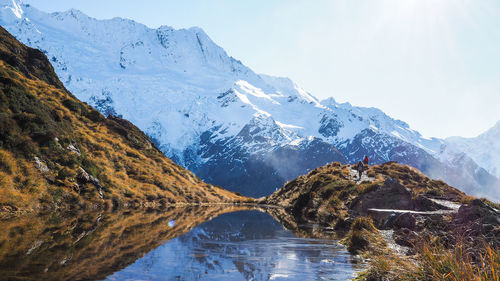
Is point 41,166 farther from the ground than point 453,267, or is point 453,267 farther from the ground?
point 41,166

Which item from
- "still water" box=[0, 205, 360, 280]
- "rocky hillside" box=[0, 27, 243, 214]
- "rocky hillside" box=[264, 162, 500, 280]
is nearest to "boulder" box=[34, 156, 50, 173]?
"rocky hillside" box=[0, 27, 243, 214]

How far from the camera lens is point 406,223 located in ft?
67.2

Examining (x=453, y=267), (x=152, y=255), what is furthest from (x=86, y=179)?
(x=453, y=267)

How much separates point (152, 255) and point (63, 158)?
28331 mm

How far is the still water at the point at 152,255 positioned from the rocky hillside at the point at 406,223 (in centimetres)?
189

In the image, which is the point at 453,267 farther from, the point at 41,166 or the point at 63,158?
the point at 63,158

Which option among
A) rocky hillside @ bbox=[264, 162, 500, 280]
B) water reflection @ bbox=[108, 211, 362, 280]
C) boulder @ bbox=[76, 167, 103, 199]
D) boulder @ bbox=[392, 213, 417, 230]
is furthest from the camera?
boulder @ bbox=[76, 167, 103, 199]

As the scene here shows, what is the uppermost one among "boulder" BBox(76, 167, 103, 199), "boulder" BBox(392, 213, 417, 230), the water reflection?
"boulder" BBox(76, 167, 103, 199)

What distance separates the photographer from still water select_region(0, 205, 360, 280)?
37.6 feet

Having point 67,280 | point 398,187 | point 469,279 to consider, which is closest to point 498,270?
point 469,279

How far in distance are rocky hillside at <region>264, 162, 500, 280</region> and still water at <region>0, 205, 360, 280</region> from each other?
189cm

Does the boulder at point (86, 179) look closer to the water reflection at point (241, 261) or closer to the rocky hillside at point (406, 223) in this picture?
the rocky hillside at point (406, 223)

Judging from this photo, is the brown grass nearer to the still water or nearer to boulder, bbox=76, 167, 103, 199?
the still water

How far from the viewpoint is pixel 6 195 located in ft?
Result: 89.2
